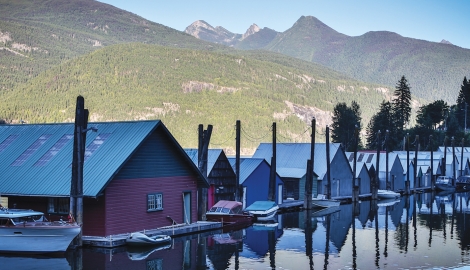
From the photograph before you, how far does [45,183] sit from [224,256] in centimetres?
1160

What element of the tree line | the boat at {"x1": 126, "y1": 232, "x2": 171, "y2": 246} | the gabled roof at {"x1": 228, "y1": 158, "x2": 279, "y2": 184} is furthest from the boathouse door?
the tree line

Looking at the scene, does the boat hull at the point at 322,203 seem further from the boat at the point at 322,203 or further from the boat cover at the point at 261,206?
the boat cover at the point at 261,206

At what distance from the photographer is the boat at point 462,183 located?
111875mm

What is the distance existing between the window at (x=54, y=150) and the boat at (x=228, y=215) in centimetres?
1292

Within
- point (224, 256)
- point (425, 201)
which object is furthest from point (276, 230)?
point (425, 201)

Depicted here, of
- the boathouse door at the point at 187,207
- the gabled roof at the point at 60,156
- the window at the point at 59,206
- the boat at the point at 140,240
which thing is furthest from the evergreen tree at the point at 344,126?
the window at the point at 59,206

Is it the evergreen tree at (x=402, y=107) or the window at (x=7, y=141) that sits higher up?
the evergreen tree at (x=402, y=107)

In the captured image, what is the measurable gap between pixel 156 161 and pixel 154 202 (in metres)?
2.62

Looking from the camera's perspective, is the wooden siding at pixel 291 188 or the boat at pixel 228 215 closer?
the boat at pixel 228 215

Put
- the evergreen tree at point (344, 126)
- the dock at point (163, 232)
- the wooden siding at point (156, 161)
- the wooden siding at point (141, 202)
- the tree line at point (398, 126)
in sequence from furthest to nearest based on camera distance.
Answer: the evergreen tree at point (344, 126) < the tree line at point (398, 126) < the wooden siding at point (156, 161) < the wooden siding at point (141, 202) < the dock at point (163, 232)

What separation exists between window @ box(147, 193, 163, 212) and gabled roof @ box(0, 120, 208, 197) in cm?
353

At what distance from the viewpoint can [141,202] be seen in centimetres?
3978

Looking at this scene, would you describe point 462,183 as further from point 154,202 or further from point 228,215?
point 154,202

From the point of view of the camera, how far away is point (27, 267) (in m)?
30.0
